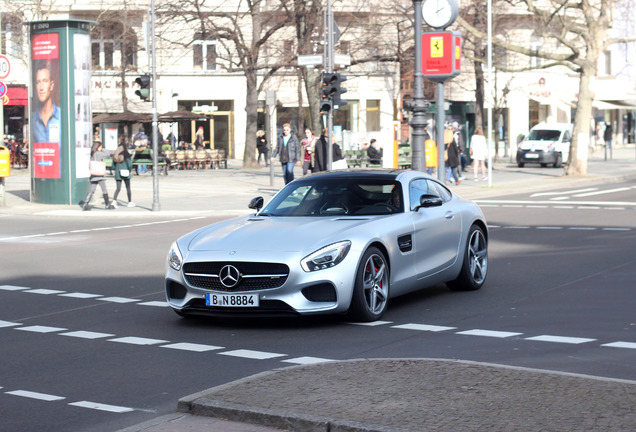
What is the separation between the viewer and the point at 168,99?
58969 millimetres

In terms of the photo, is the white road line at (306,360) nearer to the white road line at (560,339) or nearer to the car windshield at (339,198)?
the white road line at (560,339)

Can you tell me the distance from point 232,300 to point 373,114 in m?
55.1

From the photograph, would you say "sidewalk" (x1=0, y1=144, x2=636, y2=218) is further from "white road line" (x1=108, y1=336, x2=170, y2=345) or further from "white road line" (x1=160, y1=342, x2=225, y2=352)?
"white road line" (x1=160, y1=342, x2=225, y2=352)

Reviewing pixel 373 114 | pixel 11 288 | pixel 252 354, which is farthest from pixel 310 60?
pixel 373 114

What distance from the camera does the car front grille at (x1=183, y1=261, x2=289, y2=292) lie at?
30.8 ft

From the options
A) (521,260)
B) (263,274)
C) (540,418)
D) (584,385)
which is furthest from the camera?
(521,260)

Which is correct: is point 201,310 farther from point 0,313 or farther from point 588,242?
point 588,242

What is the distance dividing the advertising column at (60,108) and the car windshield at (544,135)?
85.7 feet

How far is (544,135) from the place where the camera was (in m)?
49.1

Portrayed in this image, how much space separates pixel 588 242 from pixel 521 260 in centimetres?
257

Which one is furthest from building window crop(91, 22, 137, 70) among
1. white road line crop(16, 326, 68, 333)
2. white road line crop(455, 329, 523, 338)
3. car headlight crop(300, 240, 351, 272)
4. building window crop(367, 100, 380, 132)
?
white road line crop(455, 329, 523, 338)

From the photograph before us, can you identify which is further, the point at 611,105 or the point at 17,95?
the point at 611,105

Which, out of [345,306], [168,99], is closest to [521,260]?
[345,306]

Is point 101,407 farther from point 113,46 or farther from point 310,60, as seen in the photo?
point 113,46
